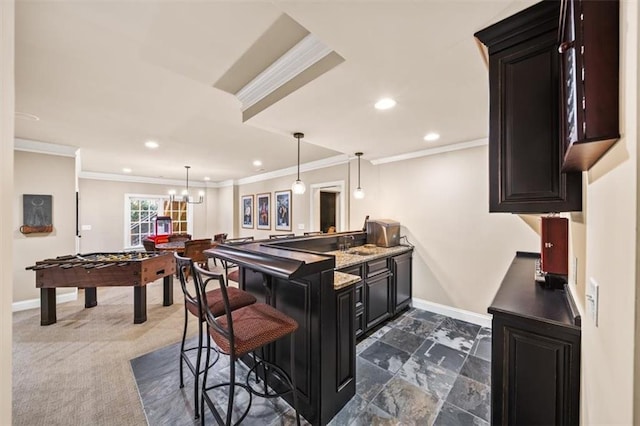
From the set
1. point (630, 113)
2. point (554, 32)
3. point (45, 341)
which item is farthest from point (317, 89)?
point (45, 341)

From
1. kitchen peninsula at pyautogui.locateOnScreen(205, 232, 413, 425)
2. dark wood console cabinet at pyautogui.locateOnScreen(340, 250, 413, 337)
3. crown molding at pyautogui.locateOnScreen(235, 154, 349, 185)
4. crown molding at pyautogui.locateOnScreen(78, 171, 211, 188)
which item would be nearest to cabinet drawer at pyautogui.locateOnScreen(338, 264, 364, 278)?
dark wood console cabinet at pyautogui.locateOnScreen(340, 250, 413, 337)

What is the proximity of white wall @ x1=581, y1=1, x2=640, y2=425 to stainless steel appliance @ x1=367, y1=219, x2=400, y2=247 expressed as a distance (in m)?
2.73

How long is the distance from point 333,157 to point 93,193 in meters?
6.49

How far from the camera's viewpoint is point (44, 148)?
149 inches

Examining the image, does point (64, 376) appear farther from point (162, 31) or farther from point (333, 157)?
point (333, 157)

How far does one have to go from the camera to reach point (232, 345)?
4.32ft

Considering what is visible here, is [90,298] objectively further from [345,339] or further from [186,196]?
[345,339]

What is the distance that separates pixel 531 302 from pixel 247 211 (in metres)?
6.90

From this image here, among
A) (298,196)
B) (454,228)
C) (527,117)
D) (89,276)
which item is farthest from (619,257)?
(298,196)

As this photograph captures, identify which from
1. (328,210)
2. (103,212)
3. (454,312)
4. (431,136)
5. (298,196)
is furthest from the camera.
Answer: (103,212)

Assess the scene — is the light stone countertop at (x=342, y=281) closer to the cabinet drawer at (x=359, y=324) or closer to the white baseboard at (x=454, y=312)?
the cabinet drawer at (x=359, y=324)

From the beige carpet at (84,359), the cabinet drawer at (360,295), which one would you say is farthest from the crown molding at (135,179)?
the cabinet drawer at (360,295)

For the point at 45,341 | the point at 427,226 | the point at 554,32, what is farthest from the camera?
the point at 427,226

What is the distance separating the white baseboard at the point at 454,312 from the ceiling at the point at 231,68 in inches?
90.7
